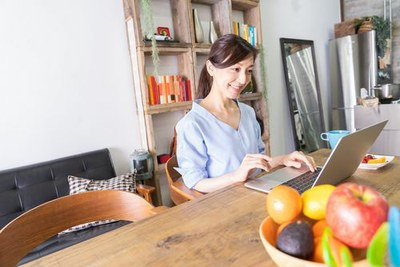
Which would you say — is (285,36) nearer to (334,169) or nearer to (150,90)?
(150,90)

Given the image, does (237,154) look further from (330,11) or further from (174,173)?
(330,11)

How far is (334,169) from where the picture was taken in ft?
2.59

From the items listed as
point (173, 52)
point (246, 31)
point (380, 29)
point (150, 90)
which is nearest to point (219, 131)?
point (150, 90)

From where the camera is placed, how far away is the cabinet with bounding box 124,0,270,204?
2119 mm

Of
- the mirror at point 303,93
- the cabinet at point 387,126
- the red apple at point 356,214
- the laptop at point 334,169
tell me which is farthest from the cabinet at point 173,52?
the red apple at point 356,214

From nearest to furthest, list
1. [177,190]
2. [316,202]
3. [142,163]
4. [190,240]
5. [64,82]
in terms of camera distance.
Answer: [316,202] < [190,240] < [177,190] < [64,82] < [142,163]

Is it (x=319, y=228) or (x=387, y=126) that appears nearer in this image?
(x=319, y=228)

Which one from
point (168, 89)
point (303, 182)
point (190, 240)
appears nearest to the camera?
point (190, 240)

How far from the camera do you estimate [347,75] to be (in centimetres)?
353

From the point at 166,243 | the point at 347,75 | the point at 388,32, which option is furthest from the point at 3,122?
the point at 388,32

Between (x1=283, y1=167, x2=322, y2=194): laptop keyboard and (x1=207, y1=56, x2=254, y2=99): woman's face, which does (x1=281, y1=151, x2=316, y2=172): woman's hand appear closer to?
(x1=283, y1=167, x2=322, y2=194): laptop keyboard

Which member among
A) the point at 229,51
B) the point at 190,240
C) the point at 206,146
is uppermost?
the point at 229,51

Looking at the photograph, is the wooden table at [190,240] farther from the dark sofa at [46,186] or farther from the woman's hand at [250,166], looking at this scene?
the dark sofa at [46,186]

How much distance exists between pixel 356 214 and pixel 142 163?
188cm
